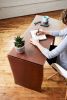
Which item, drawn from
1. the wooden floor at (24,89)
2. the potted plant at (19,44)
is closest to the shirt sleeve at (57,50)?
the potted plant at (19,44)

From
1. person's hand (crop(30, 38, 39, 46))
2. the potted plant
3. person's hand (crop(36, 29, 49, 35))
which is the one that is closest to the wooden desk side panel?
the potted plant

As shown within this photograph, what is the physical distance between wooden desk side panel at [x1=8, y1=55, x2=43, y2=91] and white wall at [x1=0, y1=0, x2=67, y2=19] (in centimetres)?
189

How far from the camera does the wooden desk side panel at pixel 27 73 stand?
1.92 meters

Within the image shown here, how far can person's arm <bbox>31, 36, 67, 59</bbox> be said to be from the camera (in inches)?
68.2

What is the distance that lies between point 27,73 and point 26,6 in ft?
6.82

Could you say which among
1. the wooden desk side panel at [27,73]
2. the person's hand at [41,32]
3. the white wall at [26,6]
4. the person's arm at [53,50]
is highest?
the white wall at [26,6]

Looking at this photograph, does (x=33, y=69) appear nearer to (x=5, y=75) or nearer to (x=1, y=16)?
(x=5, y=75)

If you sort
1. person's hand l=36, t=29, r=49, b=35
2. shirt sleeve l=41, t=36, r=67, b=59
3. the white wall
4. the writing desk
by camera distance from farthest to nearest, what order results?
the white wall < person's hand l=36, t=29, r=49, b=35 < the writing desk < shirt sleeve l=41, t=36, r=67, b=59

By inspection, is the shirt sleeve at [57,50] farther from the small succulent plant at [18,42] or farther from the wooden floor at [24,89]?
the wooden floor at [24,89]

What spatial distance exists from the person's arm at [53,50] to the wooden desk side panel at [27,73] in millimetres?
156

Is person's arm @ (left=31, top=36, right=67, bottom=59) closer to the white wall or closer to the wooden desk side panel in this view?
the wooden desk side panel

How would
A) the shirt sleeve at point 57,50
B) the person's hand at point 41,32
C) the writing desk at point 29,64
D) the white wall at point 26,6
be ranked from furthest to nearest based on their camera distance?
the white wall at point 26,6 → the person's hand at point 41,32 → the writing desk at point 29,64 → the shirt sleeve at point 57,50

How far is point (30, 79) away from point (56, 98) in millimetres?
426

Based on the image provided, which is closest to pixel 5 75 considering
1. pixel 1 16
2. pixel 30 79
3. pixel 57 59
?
pixel 30 79
